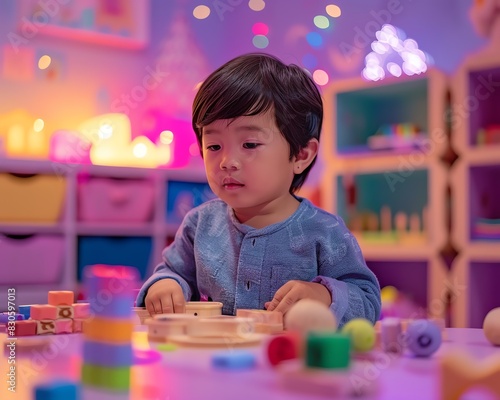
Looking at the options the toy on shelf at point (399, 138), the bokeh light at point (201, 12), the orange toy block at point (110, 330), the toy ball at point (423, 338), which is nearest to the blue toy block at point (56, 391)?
the orange toy block at point (110, 330)

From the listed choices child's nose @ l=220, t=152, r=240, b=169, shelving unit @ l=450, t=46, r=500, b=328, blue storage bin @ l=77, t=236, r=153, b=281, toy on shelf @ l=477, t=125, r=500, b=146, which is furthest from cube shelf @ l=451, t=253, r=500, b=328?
child's nose @ l=220, t=152, r=240, b=169

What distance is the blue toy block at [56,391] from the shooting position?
368 mm

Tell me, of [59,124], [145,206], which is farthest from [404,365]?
[59,124]

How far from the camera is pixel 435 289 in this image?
2.91 meters

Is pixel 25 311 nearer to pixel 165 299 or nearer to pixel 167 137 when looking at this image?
pixel 165 299

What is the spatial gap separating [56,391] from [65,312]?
0.36m

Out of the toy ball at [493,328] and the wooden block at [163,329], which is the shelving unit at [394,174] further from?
the wooden block at [163,329]

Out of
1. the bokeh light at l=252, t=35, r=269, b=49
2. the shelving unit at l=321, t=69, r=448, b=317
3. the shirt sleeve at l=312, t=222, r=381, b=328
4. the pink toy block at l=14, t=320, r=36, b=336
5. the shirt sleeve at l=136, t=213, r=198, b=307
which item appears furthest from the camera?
the bokeh light at l=252, t=35, r=269, b=49

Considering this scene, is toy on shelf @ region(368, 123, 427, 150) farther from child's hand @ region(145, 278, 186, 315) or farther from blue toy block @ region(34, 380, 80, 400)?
blue toy block @ region(34, 380, 80, 400)

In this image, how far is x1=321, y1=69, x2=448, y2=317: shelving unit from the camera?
296cm

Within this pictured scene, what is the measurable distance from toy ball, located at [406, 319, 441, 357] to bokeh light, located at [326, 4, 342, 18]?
3158mm

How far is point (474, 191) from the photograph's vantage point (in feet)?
9.54

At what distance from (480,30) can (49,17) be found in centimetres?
193

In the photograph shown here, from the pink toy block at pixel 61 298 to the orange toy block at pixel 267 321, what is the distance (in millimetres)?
184
